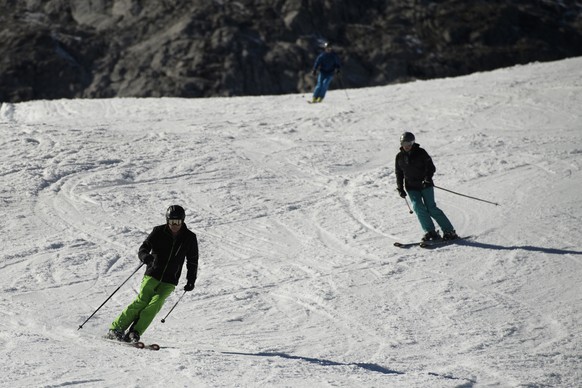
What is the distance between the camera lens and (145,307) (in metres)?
8.34

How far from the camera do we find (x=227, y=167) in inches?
605

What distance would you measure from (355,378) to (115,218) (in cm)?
626

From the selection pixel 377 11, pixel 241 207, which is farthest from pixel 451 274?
pixel 377 11

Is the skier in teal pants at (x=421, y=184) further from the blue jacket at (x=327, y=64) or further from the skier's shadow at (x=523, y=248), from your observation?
the blue jacket at (x=327, y=64)

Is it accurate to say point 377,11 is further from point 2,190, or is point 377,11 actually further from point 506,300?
point 506,300

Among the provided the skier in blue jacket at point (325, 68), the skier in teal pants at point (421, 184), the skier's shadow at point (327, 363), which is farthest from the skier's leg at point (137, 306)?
the skier in blue jacket at point (325, 68)

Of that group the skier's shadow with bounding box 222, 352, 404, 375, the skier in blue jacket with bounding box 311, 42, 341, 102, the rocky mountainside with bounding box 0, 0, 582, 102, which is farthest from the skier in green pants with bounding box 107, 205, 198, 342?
the rocky mountainside with bounding box 0, 0, 582, 102

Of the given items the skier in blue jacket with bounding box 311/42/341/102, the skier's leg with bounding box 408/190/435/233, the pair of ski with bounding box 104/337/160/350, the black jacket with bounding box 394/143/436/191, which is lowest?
the pair of ski with bounding box 104/337/160/350

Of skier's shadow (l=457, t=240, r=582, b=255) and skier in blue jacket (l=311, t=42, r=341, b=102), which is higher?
skier in blue jacket (l=311, t=42, r=341, b=102)

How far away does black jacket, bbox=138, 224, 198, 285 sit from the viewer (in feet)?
27.5

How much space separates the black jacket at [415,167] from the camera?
11.5m

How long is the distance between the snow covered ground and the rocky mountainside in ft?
53.9

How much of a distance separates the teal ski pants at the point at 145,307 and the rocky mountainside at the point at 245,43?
28.5 metres

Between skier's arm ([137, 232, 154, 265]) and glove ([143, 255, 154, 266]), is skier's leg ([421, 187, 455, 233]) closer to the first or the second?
skier's arm ([137, 232, 154, 265])
